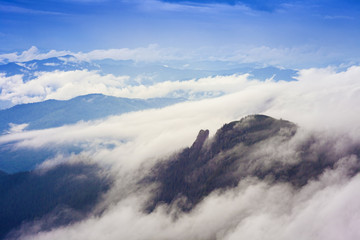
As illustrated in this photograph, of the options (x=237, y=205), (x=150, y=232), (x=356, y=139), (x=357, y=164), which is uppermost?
(x=356, y=139)

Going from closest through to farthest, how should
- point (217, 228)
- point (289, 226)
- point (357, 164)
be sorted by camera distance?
point (289, 226) < point (357, 164) < point (217, 228)

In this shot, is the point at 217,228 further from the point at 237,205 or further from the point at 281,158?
the point at 281,158

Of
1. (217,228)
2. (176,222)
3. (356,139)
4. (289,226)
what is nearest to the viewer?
(289,226)

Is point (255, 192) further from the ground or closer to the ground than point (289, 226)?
further from the ground

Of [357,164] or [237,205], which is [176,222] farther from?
[357,164]

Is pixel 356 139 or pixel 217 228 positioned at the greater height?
pixel 356 139

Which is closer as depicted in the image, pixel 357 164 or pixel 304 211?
pixel 304 211

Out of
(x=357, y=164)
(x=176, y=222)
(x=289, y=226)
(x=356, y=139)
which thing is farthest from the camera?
(x=176, y=222)

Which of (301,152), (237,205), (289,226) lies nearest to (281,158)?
(301,152)

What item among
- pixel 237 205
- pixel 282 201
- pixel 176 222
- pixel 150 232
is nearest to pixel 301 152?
pixel 282 201
